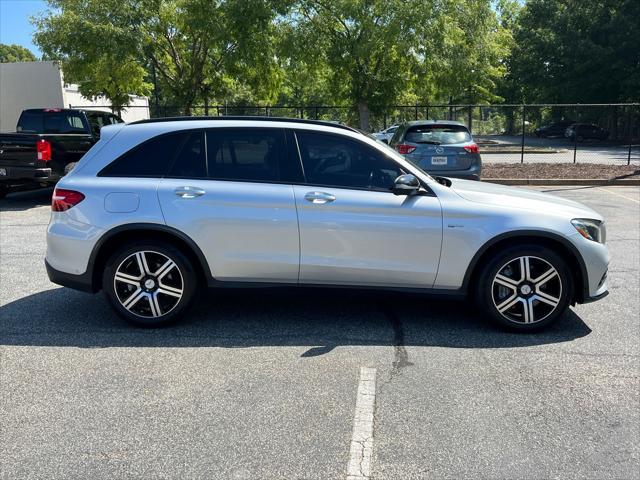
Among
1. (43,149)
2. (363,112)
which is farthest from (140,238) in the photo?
(363,112)

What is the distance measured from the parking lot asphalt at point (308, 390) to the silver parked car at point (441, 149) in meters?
5.66

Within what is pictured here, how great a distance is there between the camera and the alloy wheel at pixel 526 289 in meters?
4.72

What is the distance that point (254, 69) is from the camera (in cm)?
1731

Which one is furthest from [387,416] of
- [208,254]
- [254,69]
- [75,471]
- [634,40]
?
[634,40]

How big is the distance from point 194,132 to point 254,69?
13.1 m

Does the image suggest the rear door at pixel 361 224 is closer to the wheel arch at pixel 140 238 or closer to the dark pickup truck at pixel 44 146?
the wheel arch at pixel 140 238

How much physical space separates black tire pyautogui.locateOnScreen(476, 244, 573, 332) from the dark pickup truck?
888cm

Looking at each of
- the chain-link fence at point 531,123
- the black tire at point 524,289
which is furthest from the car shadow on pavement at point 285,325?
the chain-link fence at point 531,123

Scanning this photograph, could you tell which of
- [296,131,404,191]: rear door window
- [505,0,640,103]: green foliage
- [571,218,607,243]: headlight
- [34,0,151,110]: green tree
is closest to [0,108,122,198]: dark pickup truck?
[34,0,151,110]: green tree

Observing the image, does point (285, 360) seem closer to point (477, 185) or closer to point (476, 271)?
point (476, 271)

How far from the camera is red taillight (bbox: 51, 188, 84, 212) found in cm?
473

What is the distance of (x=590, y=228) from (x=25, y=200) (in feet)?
36.7

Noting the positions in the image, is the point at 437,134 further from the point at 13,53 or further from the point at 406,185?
the point at 13,53

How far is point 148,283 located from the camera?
4.77 metres
